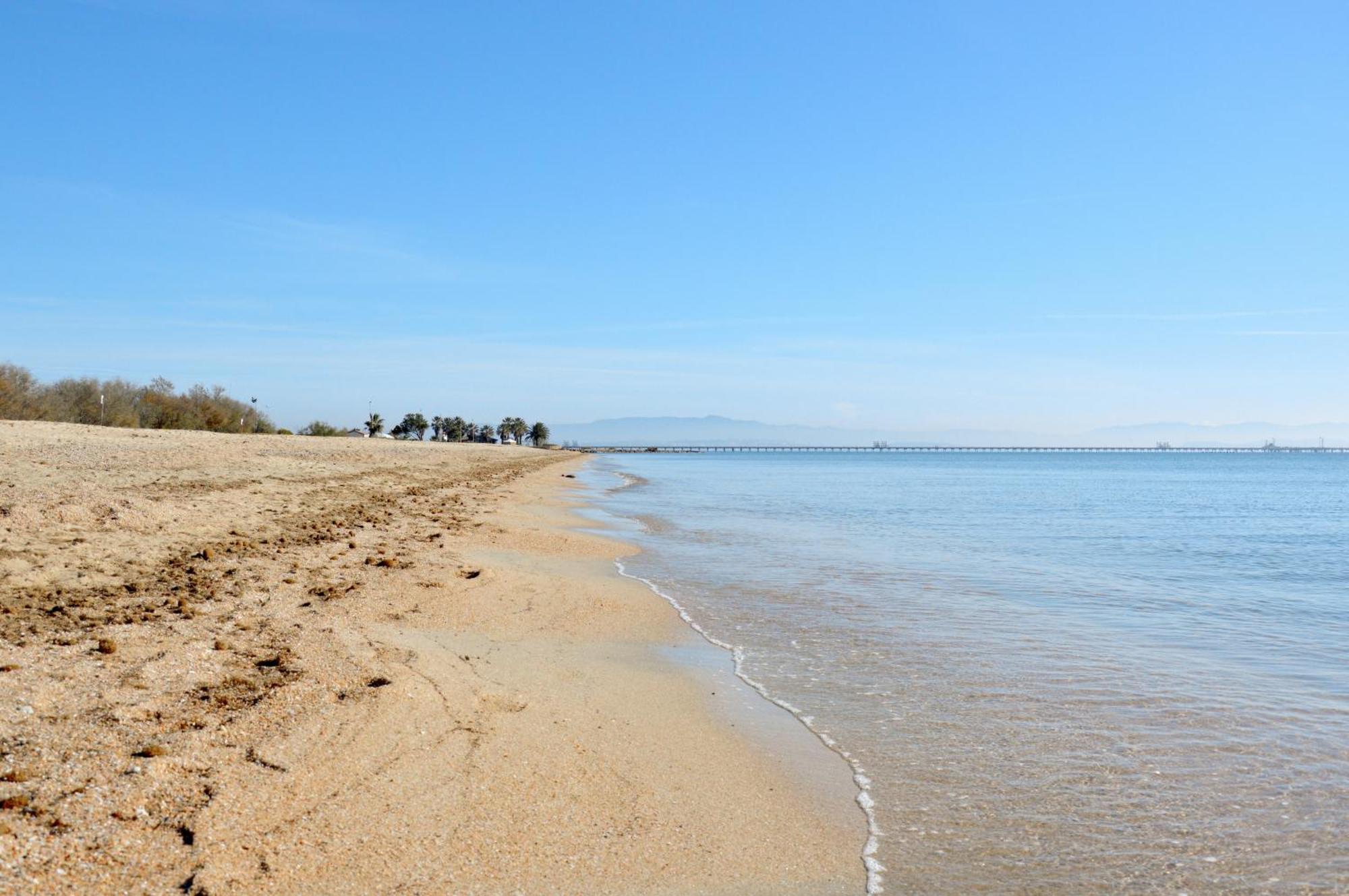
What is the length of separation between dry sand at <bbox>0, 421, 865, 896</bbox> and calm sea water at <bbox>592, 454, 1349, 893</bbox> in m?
0.76

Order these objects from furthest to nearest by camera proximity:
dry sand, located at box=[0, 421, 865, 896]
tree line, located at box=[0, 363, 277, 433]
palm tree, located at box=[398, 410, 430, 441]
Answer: palm tree, located at box=[398, 410, 430, 441] < tree line, located at box=[0, 363, 277, 433] < dry sand, located at box=[0, 421, 865, 896]

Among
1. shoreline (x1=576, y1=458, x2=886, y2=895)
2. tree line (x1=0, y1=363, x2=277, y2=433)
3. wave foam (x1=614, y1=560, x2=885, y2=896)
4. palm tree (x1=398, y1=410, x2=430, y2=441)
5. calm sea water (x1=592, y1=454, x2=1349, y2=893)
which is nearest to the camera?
wave foam (x1=614, y1=560, x2=885, y2=896)

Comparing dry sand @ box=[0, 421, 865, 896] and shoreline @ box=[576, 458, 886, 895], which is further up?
dry sand @ box=[0, 421, 865, 896]

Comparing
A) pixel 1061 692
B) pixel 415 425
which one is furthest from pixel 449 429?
pixel 1061 692

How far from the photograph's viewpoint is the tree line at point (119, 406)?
53.8 metres

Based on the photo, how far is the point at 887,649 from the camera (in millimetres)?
9773

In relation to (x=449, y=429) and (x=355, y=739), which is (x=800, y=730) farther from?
(x=449, y=429)

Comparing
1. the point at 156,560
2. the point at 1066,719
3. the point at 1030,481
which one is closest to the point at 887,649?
the point at 1066,719

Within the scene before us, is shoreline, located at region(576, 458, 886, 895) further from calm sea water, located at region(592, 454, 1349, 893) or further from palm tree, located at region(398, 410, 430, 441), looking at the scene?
palm tree, located at region(398, 410, 430, 441)

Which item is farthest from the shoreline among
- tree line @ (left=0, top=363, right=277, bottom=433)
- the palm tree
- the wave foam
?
the palm tree

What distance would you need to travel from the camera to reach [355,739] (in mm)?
5605

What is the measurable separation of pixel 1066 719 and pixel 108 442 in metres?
30.2

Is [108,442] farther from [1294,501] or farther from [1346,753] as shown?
[1294,501]

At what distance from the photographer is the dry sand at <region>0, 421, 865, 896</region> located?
415cm
